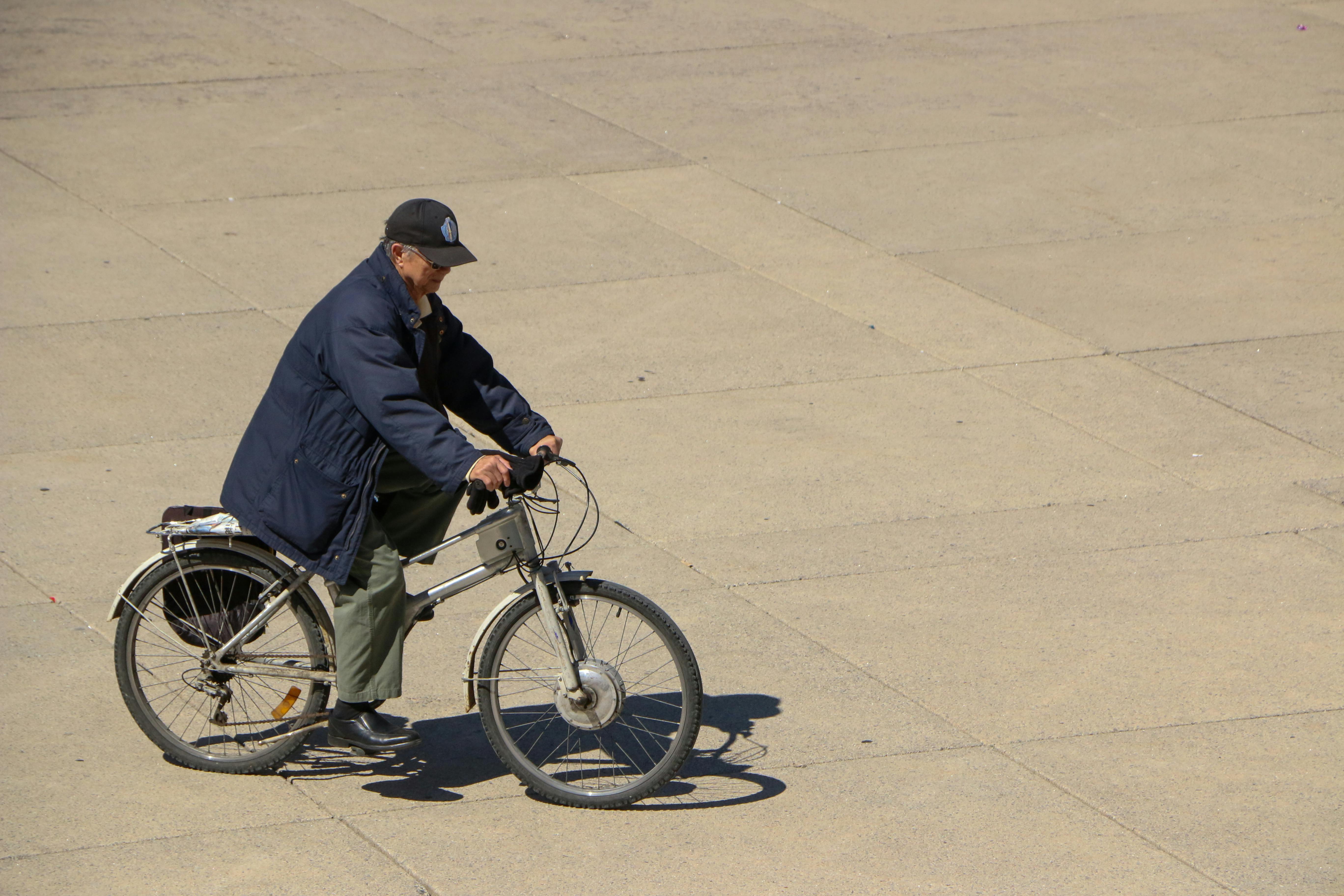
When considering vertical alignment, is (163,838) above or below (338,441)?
below

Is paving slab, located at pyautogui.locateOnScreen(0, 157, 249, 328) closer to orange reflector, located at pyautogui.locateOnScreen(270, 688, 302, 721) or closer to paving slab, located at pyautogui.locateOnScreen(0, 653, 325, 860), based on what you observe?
paving slab, located at pyautogui.locateOnScreen(0, 653, 325, 860)

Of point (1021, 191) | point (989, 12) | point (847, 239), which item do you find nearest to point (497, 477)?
point (847, 239)

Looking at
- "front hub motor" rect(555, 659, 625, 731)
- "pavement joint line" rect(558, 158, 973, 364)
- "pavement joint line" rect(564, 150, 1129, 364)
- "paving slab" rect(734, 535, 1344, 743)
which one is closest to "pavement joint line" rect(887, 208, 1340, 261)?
"pavement joint line" rect(564, 150, 1129, 364)

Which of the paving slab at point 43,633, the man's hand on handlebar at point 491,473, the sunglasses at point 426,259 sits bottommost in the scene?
the paving slab at point 43,633

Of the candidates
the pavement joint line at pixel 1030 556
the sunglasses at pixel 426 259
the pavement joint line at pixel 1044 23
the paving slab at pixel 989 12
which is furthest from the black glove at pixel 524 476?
the paving slab at pixel 989 12

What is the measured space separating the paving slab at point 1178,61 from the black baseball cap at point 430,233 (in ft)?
29.4

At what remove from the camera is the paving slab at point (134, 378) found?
7.96 m

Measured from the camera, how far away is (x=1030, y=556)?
6.98 metres

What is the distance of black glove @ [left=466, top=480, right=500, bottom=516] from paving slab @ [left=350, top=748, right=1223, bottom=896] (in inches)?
38.1

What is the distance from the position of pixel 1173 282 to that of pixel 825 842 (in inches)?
235

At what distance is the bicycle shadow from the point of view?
5.34 metres

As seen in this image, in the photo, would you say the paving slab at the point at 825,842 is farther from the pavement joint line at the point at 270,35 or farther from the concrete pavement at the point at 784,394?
the pavement joint line at the point at 270,35

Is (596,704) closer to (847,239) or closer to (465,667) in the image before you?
(465,667)

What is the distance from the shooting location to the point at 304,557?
16.7 feet
